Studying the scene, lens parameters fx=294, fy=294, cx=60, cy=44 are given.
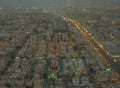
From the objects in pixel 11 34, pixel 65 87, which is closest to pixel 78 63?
pixel 65 87

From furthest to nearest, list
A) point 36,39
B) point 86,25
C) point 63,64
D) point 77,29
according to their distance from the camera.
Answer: point 86,25 < point 77,29 < point 36,39 < point 63,64

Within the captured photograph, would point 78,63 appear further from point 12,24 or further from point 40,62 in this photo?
point 12,24

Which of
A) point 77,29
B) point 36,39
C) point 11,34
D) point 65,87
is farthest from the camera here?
point 77,29

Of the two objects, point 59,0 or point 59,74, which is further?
point 59,0

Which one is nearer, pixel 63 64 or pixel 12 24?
pixel 63 64

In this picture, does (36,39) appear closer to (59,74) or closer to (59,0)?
(59,74)

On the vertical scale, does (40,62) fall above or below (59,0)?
above

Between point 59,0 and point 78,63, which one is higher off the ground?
point 78,63

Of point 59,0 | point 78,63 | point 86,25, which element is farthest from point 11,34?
point 59,0

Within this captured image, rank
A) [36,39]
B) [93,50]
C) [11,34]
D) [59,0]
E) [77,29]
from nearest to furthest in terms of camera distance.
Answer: [93,50] < [36,39] < [11,34] < [77,29] < [59,0]
